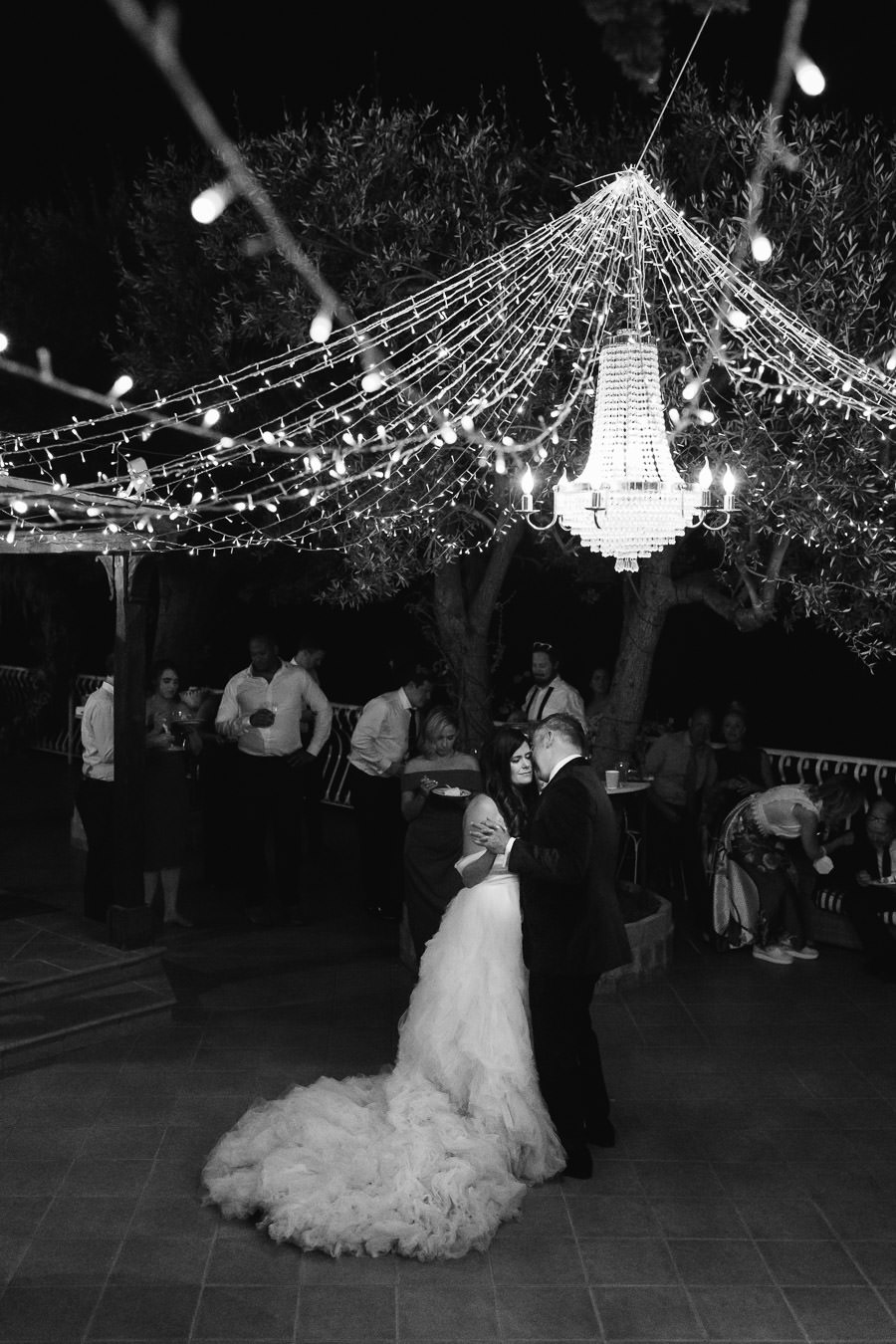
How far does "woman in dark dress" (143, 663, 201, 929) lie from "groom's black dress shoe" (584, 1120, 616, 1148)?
11.2 feet

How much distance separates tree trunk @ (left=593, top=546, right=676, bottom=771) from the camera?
8.39 meters

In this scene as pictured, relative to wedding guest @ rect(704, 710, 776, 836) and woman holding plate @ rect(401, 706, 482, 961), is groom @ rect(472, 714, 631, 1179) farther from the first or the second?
wedding guest @ rect(704, 710, 776, 836)

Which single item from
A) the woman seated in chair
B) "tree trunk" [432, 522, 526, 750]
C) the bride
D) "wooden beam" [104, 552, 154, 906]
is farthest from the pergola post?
the woman seated in chair

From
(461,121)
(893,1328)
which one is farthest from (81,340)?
(893,1328)

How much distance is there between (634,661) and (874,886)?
2.12 m

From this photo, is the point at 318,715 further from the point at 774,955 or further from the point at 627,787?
the point at 774,955

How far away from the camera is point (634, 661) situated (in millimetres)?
8555

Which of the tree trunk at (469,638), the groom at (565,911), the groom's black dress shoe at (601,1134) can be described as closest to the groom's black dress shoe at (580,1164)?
the groom at (565,911)

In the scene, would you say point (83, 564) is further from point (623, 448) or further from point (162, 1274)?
point (162, 1274)

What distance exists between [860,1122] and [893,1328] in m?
1.50

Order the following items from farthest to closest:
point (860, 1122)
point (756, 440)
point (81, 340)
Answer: point (81, 340)
point (756, 440)
point (860, 1122)

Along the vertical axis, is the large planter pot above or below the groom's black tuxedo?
below

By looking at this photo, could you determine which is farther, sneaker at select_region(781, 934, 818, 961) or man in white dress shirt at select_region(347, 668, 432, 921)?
man in white dress shirt at select_region(347, 668, 432, 921)

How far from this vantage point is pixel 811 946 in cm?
741
